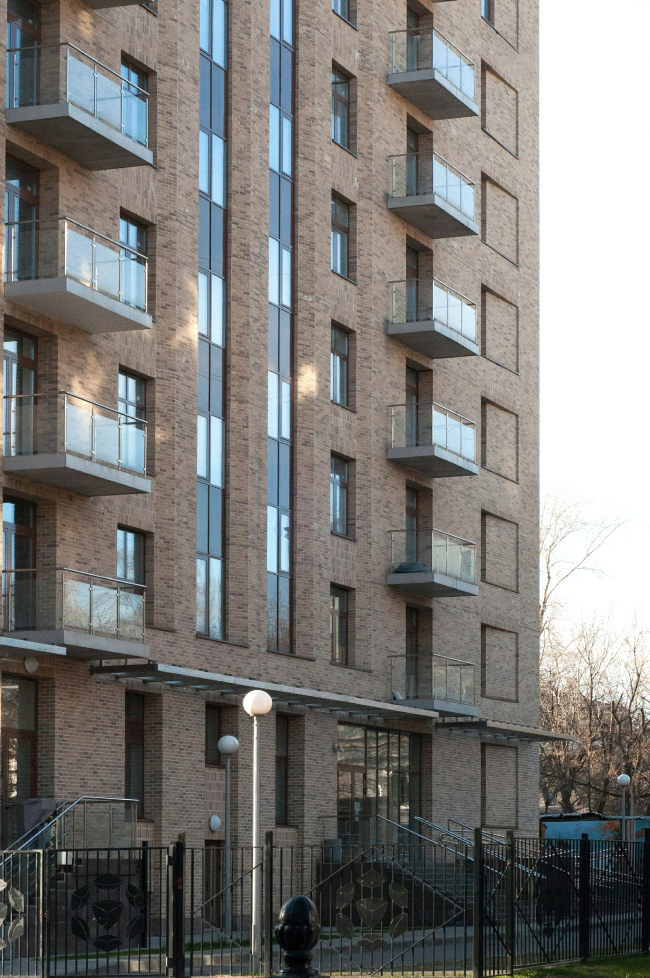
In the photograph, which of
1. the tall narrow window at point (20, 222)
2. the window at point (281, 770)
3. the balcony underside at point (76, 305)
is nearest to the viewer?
the balcony underside at point (76, 305)

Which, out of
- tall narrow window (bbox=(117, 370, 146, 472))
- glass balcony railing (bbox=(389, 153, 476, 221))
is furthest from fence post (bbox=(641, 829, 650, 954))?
glass balcony railing (bbox=(389, 153, 476, 221))

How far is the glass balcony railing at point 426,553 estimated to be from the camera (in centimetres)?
3831

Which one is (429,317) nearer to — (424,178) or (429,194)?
(429,194)

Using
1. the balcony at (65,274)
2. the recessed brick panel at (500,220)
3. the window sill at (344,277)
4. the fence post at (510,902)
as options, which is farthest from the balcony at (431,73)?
the fence post at (510,902)

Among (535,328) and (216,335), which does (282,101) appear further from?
(535,328)

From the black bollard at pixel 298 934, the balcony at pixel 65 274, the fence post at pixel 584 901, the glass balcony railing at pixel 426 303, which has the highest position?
the glass balcony railing at pixel 426 303

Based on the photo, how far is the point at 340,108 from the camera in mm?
38406

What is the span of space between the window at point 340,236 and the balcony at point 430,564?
268 inches

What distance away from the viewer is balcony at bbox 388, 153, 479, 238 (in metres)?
39.5

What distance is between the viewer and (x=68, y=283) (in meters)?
25.7

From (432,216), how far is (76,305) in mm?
16100

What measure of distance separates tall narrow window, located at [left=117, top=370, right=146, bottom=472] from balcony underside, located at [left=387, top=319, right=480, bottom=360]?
10751 millimetres

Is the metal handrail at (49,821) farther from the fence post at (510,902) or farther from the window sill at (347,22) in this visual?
the window sill at (347,22)

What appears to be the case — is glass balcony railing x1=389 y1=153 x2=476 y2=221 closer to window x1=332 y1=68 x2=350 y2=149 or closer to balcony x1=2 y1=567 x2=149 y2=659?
window x1=332 y1=68 x2=350 y2=149
